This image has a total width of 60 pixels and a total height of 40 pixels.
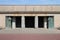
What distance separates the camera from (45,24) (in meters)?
28.0
